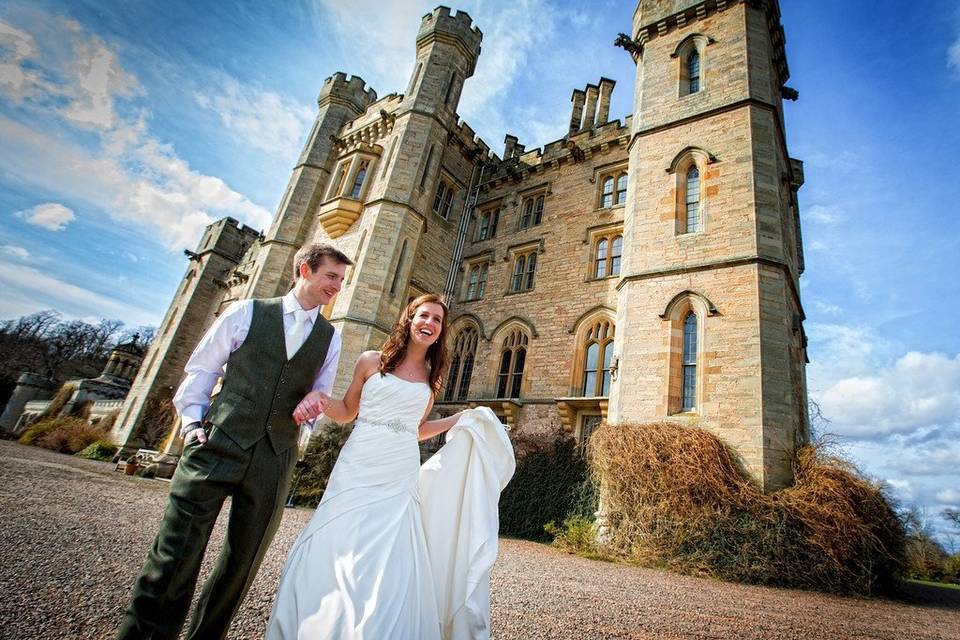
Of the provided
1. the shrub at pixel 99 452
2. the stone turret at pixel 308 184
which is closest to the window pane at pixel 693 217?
the stone turret at pixel 308 184

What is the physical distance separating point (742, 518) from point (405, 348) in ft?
21.5

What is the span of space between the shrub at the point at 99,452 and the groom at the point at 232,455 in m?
18.7

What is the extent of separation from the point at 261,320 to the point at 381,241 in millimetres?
11305

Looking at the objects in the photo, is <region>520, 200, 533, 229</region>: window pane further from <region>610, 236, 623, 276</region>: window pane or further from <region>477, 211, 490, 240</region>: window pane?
<region>610, 236, 623, 276</region>: window pane

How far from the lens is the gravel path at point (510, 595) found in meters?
2.32

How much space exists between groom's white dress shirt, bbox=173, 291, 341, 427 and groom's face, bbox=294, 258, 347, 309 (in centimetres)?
5

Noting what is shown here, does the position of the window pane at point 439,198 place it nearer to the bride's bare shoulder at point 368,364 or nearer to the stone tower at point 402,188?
the stone tower at point 402,188

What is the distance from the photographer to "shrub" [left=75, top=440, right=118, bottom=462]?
15.3m

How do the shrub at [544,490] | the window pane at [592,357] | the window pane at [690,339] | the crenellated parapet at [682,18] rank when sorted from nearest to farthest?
the window pane at [690,339]
the shrub at [544,490]
the window pane at [592,357]
the crenellated parapet at [682,18]

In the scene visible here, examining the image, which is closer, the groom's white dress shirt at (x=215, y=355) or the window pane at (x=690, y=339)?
the groom's white dress shirt at (x=215, y=355)

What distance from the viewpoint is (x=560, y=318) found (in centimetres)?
1239

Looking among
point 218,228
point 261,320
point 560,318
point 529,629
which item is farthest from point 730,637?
point 218,228

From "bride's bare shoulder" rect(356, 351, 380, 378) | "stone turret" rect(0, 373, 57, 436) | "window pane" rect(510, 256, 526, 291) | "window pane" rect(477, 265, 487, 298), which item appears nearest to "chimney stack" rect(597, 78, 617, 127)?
"window pane" rect(510, 256, 526, 291)

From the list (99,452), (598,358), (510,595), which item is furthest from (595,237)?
(99,452)
